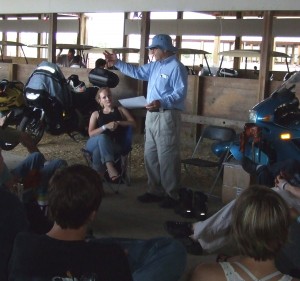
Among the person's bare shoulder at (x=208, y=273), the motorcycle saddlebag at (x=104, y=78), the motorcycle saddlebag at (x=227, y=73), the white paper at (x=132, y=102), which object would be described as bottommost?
the person's bare shoulder at (x=208, y=273)

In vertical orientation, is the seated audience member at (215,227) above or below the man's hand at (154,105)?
below

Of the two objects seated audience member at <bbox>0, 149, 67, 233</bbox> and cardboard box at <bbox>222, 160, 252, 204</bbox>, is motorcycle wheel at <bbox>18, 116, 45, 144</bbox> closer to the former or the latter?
cardboard box at <bbox>222, 160, 252, 204</bbox>

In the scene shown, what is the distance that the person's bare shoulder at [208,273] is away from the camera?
1.94m

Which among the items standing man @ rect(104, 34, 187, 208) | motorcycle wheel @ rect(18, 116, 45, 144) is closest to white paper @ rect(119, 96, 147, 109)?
standing man @ rect(104, 34, 187, 208)

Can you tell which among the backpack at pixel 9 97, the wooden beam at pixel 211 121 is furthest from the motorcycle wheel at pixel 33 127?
the wooden beam at pixel 211 121

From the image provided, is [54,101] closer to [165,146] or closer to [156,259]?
[165,146]

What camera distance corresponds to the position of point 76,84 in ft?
28.1

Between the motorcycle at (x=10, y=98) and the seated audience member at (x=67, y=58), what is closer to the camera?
the motorcycle at (x=10, y=98)

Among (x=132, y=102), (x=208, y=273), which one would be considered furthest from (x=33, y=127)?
(x=208, y=273)

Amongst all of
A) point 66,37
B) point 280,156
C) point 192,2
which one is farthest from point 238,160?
point 66,37

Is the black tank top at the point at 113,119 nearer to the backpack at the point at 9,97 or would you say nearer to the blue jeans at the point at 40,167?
the blue jeans at the point at 40,167

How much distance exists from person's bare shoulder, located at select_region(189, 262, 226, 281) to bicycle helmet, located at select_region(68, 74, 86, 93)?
650 cm

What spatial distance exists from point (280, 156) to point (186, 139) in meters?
3.36

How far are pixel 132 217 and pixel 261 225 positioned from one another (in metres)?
3.11
